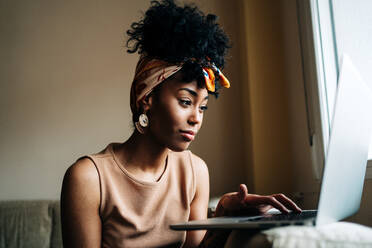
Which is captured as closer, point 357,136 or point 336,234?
point 336,234

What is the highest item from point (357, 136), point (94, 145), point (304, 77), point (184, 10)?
point (184, 10)

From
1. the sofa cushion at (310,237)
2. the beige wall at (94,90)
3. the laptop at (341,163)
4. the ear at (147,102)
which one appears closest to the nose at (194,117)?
the ear at (147,102)

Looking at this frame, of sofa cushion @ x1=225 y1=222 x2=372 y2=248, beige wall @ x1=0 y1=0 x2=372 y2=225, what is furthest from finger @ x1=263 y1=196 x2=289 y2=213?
beige wall @ x1=0 y1=0 x2=372 y2=225

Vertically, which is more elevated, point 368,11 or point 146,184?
point 368,11

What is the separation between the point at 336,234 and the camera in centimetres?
50

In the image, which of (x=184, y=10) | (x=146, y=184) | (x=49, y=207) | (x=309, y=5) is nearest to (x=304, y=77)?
(x=309, y=5)

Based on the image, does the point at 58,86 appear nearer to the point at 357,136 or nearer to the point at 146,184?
the point at 146,184

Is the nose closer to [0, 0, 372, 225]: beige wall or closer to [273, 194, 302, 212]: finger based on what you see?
[273, 194, 302, 212]: finger

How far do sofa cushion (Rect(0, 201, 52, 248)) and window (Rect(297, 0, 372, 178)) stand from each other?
1.52m

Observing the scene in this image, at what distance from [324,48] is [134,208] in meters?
1.26

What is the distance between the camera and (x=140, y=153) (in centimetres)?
111

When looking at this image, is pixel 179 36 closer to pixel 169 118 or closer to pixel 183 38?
pixel 183 38

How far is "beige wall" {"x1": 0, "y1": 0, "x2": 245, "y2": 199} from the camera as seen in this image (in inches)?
94.8

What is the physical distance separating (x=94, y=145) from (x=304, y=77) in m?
1.43
